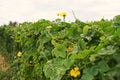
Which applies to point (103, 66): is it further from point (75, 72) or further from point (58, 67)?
point (58, 67)

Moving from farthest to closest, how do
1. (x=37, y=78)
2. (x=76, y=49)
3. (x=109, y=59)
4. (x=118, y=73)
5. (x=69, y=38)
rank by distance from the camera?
(x=37, y=78)
(x=69, y=38)
(x=76, y=49)
(x=109, y=59)
(x=118, y=73)

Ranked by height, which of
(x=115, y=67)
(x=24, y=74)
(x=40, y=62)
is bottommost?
(x=24, y=74)

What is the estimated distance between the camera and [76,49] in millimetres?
2545

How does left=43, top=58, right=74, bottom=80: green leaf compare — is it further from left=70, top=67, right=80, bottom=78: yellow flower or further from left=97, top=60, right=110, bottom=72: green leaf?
left=97, top=60, right=110, bottom=72: green leaf

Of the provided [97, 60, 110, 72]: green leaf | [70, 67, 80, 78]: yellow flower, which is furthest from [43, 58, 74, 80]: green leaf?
[97, 60, 110, 72]: green leaf

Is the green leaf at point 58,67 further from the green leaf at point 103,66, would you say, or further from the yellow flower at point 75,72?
the green leaf at point 103,66

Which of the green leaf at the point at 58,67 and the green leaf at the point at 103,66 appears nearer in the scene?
the green leaf at the point at 103,66

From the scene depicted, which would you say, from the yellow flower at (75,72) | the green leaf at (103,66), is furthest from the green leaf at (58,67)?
the green leaf at (103,66)

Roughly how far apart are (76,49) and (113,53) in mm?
340

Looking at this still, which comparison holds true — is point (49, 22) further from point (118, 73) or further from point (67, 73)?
point (118, 73)

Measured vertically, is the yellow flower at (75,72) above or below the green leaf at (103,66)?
below

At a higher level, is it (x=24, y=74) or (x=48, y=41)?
(x=48, y=41)

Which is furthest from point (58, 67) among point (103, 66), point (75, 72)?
point (103, 66)

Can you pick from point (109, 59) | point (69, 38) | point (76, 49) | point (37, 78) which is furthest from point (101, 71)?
point (37, 78)
